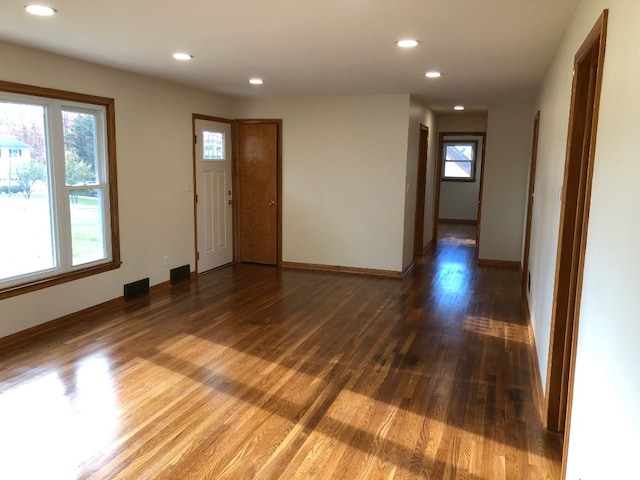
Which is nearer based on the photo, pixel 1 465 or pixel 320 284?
pixel 1 465

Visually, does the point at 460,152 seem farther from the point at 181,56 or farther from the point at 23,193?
the point at 23,193

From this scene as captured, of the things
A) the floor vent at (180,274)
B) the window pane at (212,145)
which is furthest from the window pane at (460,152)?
the floor vent at (180,274)

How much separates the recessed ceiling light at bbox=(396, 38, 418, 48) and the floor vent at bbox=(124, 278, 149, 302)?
353 centimetres

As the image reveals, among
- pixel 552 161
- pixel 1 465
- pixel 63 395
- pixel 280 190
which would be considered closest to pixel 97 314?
pixel 63 395

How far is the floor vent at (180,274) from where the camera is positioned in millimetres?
5719

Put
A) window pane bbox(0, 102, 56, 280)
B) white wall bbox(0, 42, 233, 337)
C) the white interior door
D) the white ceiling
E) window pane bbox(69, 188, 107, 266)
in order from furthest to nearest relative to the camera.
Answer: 1. the white interior door
2. window pane bbox(69, 188, 107, 266)
3. white wall bbox(0, 42, 233, 337)
4. window pane bbox(0, 102, 56, 280)
5. the white ceiling

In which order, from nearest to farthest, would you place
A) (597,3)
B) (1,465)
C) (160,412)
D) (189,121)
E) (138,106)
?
(597,3)
(1,465)
(160,412)
(138,106)
(189,121)

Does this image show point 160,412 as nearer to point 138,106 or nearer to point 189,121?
point 138,106

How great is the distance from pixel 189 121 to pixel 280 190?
1.58 metres

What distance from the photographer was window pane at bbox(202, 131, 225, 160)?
6227 millimetres

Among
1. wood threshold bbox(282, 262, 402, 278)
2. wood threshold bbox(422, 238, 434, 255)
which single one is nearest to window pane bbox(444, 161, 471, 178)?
wood threshold bbox(422, 238, 434, 255)

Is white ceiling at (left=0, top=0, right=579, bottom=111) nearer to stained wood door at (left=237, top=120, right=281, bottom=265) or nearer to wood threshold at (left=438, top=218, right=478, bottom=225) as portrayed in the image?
stained wood door at (left=237, top=120, right=281, bottom=265)

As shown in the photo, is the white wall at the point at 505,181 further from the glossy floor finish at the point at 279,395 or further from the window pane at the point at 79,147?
the window pane at the point at 79,147

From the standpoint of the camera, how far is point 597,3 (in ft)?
6.88
